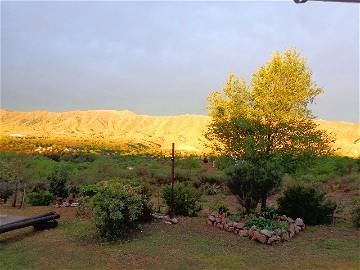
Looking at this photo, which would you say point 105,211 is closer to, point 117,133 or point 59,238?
point 59,238

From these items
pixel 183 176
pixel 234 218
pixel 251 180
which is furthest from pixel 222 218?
pixel 183 176

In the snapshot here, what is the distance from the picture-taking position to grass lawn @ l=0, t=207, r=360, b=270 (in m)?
11.7

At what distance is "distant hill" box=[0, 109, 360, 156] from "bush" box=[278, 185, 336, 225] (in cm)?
10658

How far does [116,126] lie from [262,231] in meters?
154

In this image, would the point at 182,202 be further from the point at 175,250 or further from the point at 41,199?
the point at 41,199

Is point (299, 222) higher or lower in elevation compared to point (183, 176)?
higher

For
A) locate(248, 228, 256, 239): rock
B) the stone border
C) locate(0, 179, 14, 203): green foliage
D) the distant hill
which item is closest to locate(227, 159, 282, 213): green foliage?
the stone border

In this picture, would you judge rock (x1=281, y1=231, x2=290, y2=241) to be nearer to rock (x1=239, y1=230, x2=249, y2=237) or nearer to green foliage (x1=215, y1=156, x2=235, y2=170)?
rock (x1=239, y1=230, x2=249, y2=237)

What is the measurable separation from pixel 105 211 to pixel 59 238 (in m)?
2.58

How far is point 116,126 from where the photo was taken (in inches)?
6496

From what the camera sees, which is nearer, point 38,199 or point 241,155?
point 241,155

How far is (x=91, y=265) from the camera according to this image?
38.1 ft

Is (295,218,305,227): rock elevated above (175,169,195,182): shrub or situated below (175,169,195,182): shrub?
above

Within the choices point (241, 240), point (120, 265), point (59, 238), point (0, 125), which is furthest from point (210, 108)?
point (0, 125)
